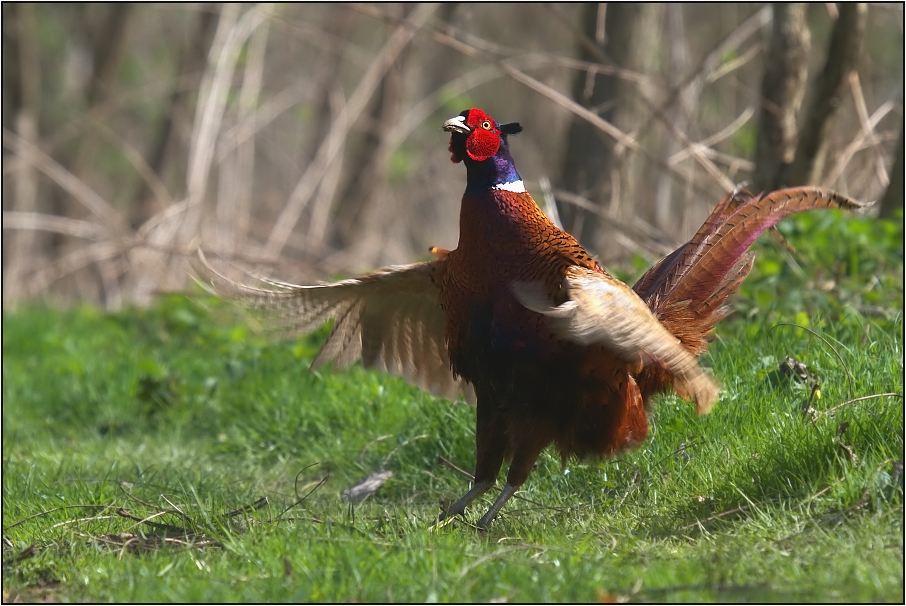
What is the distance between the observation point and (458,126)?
11.3 ft

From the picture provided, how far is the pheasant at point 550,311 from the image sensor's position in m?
3.03

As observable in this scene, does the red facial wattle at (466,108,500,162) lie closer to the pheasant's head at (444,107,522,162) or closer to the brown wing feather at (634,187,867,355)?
the pheasant's head at (444,107,522,162)

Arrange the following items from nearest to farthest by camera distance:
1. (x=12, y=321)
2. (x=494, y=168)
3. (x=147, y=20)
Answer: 1. (x=494, y=168)
2. (x=12, y=321)
3. (x=147, y=20)

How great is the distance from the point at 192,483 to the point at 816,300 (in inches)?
121

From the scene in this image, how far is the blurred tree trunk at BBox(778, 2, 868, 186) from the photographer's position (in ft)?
17.4

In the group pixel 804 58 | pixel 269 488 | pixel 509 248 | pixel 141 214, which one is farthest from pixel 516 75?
pixel 141 214

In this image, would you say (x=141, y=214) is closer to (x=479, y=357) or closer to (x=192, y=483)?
(x=192, y=483)

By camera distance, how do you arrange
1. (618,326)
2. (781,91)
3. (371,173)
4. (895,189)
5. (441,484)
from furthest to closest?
(371,173) < (781,91) < (895,189) < (441,484) < (618,326)

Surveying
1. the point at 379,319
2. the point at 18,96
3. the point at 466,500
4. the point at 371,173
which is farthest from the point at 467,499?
the point at 18,96

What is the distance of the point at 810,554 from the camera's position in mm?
2625

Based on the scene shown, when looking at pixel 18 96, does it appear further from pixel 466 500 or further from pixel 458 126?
pixel 466 500

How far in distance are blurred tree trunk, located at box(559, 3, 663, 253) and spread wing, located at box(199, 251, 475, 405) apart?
8.20ft

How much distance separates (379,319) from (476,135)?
41.1 inches

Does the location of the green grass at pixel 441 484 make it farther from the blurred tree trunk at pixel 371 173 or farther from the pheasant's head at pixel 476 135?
the blurred tree trunk at pixel 371 173
